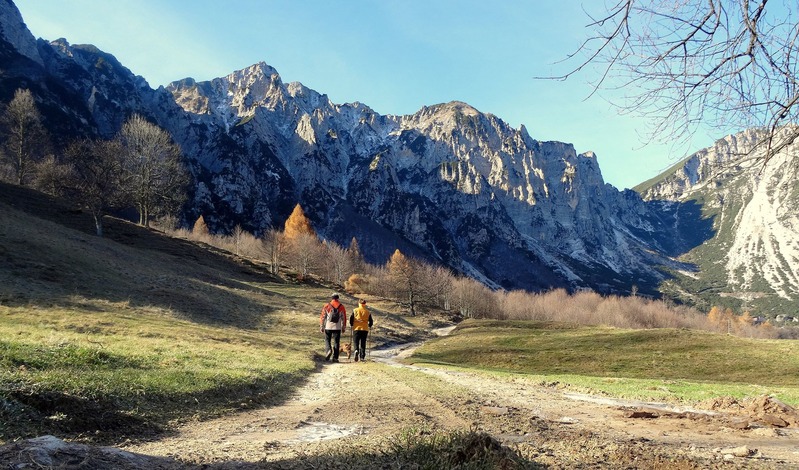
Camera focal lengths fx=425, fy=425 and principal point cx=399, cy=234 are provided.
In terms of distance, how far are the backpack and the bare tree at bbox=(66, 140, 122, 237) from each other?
45.9 metres

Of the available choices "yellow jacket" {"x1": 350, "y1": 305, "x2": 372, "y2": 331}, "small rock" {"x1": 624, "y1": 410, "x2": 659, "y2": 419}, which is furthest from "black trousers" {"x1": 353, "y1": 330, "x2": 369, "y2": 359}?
"small rock" {"x1": 624, "y1": 410, "x2": 659, "y2": 419}

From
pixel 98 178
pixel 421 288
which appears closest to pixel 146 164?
pixel 98 178

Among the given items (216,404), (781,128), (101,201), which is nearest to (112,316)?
(216,404)

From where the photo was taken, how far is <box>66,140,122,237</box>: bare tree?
52.2m

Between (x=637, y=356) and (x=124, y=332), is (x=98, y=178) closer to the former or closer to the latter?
(x=124, y=332)

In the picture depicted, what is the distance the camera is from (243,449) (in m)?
5.82

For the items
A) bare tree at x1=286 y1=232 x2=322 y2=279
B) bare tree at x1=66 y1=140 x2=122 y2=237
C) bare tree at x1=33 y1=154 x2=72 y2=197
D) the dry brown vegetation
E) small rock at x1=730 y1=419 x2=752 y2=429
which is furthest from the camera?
the dry brown vegetation

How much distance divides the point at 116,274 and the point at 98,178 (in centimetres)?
2329

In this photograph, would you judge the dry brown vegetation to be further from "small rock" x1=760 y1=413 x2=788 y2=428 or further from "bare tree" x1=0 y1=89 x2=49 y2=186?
"small rock" x1=760 y1=413 x2=788 y2=428

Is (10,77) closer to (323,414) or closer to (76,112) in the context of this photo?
(76,112)

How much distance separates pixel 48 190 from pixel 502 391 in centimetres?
7975

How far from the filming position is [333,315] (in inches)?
792

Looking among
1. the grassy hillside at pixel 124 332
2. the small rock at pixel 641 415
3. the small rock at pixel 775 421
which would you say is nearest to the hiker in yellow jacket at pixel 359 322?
the grassy hillside at pixel 124 332

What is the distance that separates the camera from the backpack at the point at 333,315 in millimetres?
19984
